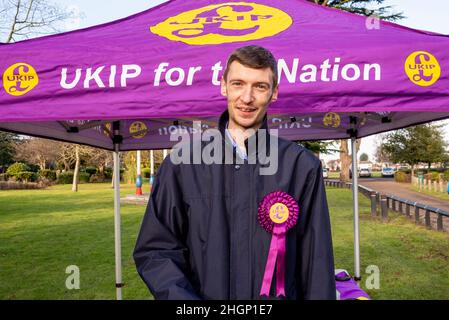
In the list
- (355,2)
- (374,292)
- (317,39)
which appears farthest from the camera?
(355,2)

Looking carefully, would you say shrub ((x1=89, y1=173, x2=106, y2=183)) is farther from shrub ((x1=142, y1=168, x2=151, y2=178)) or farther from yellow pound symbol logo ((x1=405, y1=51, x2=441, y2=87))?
yellow pound symbol logo ((x1=405, y1=51, x2=441, y2=87))

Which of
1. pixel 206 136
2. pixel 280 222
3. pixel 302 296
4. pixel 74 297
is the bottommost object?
pixel 74 297

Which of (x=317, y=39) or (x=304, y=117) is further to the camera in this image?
(x=304, y=117)

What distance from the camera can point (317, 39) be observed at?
2.90 metres

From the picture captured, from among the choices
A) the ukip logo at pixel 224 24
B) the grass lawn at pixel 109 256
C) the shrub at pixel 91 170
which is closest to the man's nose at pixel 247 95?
the ukip logo at pixel 224 24

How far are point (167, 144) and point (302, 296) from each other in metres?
4.64

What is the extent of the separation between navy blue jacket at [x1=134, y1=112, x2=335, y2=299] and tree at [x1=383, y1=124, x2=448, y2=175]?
42.4 meters

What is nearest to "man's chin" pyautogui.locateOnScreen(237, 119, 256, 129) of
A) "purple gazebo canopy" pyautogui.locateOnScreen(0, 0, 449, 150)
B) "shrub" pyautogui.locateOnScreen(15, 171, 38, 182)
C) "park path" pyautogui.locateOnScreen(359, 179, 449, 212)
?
"purple gazebo canopy" pyautogui.locateOnScreen(0, 0, 449, 150)

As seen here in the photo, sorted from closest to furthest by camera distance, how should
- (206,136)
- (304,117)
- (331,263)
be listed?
(331,263) → (206,136) → (304,117)

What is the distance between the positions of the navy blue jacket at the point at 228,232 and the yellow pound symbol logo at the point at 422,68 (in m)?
1.37

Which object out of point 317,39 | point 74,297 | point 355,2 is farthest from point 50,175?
point 317,39

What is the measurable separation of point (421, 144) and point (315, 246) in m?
43.2

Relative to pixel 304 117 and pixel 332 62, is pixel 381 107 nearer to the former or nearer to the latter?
pixel 332 62

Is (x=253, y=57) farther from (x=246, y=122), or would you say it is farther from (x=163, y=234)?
(x=163, y=234)
